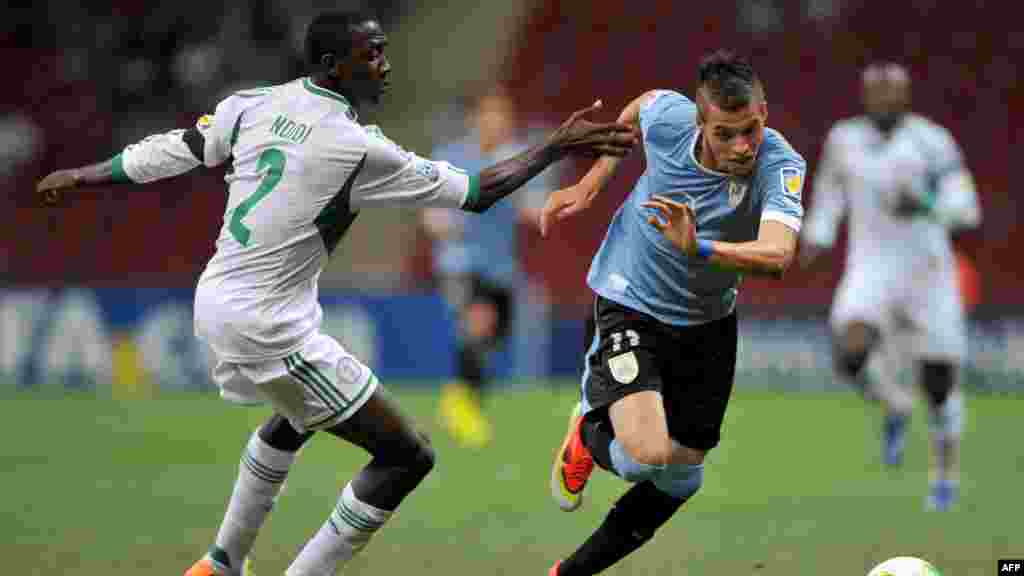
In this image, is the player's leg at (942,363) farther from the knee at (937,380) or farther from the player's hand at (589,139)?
the player's hand at (589,139)

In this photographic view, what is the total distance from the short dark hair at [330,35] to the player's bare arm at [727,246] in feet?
4.20

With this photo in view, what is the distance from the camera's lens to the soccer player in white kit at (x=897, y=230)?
1100 cm

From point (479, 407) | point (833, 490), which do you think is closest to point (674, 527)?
point (833, 490)

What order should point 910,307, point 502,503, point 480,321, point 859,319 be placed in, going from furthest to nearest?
point 480,321 → point 910,307 → point 859,319 → point 502,503

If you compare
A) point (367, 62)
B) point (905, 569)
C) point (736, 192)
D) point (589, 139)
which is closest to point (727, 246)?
point (736, 192)

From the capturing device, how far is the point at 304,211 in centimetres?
598

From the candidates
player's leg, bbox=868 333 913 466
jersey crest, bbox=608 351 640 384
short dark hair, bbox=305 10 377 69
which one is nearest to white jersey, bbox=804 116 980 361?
player's leg, bbox=868 333 913 466

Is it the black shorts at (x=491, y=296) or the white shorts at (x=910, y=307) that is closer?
the white shorts at (x=910, y=307)

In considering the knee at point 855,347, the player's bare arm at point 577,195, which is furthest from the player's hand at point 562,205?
the knee at point 855,347

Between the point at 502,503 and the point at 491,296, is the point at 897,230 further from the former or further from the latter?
the point at 491,296

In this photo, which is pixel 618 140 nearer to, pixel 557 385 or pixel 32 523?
pixel 32 523

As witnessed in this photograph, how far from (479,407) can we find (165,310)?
6.23 metres

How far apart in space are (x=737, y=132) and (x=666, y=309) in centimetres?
81

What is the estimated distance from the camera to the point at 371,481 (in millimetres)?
6254
